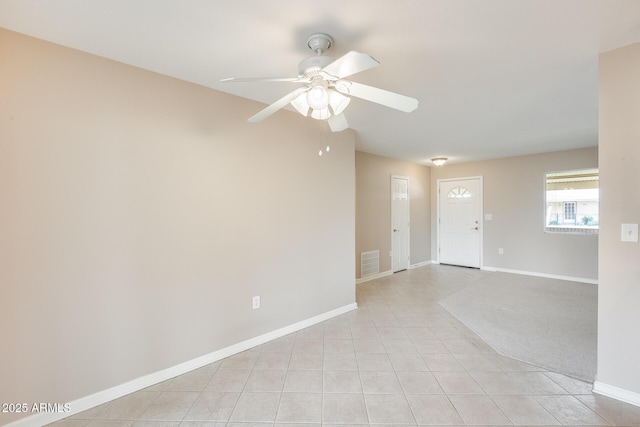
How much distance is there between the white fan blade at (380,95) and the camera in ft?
4.73

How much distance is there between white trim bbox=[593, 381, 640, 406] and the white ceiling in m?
2.24

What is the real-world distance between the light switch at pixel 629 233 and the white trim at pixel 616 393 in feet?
3.24

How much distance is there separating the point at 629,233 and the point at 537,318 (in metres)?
1.86

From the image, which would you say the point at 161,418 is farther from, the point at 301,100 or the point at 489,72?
the point at 489,72

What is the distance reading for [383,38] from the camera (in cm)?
161

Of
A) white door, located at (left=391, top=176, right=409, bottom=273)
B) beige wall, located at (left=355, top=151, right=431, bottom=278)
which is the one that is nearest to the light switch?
beige wall, located at (left=355, top=151, right=431, bottom=278)

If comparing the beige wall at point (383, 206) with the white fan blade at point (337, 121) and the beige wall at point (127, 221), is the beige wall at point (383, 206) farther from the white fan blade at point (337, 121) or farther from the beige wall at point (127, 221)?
the white fan blade at point (337, 121)

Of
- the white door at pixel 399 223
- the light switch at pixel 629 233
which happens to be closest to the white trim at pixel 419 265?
the white door at pixel 399 223

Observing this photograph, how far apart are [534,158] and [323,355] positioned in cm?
A: 537

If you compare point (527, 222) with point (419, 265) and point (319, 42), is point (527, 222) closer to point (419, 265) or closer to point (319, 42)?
point (419, 265)

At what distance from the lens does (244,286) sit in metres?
2.51

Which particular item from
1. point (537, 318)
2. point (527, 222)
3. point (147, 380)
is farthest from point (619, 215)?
point (527, 222)

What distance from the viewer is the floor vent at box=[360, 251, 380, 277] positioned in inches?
189

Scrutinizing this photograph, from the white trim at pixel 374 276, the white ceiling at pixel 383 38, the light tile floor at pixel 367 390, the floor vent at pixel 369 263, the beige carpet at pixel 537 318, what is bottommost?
the light tile floor at pixel 367 390
